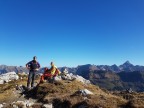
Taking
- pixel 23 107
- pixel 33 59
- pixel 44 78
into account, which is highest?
pixel 33 59

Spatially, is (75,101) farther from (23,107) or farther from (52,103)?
(23,107)

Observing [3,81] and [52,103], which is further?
[3,81]

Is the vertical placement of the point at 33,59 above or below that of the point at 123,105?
above

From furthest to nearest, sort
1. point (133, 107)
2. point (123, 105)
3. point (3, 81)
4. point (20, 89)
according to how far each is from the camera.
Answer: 1. point (3, 81)
2. point (20, 89)
3. point (123, 105)
4. point (133, 107)

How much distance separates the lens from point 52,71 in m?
31.4

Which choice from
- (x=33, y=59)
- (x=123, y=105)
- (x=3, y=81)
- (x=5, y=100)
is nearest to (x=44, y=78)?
(x=33, y=59)

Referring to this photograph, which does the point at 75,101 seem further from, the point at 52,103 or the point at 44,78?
the point at 44,78

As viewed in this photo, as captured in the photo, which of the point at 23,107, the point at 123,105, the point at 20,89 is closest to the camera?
the point at 123,105

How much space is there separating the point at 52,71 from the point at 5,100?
32.7 feet

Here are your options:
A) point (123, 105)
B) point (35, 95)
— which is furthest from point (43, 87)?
point (123, 105)

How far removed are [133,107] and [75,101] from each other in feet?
17.0

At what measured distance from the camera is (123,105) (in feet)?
54.5

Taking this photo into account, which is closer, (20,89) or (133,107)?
(133,107)

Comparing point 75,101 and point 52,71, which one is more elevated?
point 52,71
